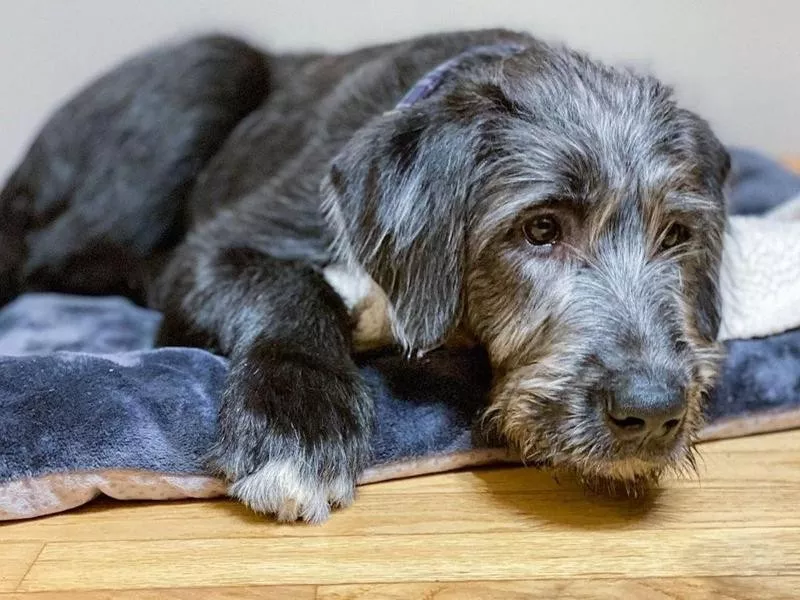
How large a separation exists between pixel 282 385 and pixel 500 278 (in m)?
0.41

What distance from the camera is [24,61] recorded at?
8.94 feet

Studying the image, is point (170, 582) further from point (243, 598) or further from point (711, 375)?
point (711, 375)

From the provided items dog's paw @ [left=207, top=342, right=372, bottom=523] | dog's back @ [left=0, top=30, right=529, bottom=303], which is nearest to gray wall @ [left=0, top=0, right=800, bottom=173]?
dog's back @ [left=0, top=30, right=529, bottom=303]

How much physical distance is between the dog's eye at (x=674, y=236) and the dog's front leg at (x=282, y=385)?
0.59 m

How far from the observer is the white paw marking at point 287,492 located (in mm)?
1427

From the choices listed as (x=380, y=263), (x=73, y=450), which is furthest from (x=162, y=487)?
(x=380, y=263)

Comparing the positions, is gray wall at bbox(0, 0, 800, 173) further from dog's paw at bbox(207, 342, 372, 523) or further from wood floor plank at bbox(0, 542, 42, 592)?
wood floor plank at bbox(0, 542, 42, 592)

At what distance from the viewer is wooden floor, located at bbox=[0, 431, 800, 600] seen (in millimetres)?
1282

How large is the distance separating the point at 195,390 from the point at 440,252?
50 centimetres

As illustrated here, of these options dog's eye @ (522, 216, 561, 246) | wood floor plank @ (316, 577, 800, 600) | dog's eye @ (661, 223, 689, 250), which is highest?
dog's eye @ (522, 216, 561, 246)

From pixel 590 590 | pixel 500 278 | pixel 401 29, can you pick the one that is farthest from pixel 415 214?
pixel 401 29

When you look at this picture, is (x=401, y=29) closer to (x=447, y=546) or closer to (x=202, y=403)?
(x=202, y=403)

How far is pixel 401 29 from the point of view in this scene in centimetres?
273

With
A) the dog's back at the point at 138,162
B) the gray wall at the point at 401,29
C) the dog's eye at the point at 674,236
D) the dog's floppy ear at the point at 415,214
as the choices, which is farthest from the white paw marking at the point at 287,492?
the gray wall at the point at 401,29
